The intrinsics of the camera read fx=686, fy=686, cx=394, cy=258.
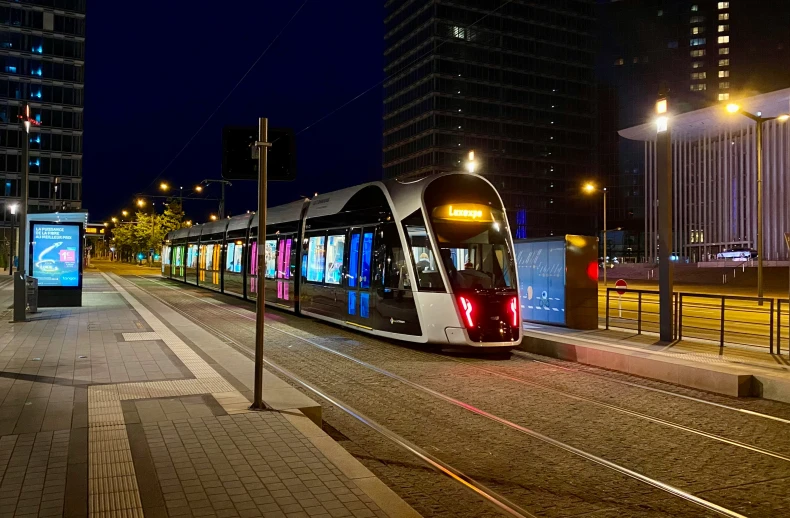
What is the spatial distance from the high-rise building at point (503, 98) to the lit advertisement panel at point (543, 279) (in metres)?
73.6

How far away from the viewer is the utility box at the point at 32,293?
18.3m

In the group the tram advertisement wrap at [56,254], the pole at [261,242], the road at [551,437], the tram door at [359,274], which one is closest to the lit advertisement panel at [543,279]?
the tram door at [359,274]

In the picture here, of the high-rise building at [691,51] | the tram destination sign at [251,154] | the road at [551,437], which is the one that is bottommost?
the road at [551,437]

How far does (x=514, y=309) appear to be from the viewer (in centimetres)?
1277

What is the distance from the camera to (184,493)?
16.0ft

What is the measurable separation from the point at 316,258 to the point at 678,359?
9.44 m

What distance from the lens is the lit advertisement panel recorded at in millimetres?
16688

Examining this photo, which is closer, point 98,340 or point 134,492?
point 134,492

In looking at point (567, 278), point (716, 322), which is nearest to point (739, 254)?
point (716, 322)

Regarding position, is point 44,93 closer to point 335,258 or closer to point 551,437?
point 335,258

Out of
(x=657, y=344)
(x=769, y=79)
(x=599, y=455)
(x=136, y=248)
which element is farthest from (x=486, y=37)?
(x=599, y=455)

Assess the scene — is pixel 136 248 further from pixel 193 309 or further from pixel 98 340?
pixel 98 340

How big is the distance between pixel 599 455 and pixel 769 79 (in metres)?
147

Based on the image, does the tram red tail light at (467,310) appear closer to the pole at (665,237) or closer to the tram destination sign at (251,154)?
the pole at (665,237)
